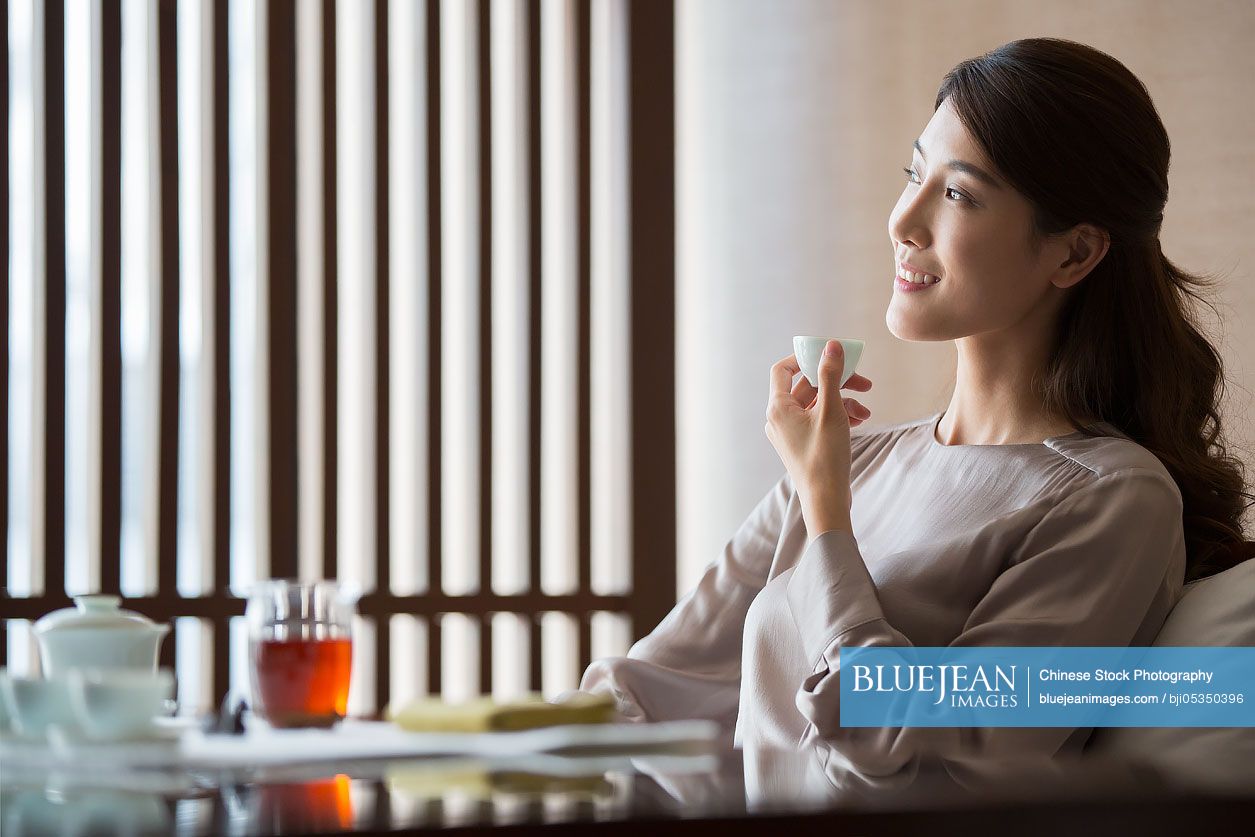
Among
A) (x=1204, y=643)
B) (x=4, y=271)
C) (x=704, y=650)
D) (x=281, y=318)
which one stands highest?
(x=4, y=271)

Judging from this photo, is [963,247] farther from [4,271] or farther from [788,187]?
[4,271]

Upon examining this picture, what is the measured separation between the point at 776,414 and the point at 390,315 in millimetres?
1695

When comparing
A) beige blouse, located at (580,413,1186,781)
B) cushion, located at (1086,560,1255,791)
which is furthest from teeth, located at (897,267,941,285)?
cushion, located at (1086,560,1255,791)

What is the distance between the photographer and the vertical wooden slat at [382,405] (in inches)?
125

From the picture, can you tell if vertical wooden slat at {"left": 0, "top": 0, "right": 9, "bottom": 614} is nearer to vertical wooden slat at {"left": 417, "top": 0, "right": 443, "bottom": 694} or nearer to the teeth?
vertical wooden slat at {"left": 417, "top": 0, "right": 443, "bottom": 694}

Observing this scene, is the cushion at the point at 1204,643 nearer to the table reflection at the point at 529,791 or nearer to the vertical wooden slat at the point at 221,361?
the table reflection at the point at 529,791

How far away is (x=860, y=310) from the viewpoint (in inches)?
132

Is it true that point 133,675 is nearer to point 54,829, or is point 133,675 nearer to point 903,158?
point 54,829

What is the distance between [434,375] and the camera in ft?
10.5

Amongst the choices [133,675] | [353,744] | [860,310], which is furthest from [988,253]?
[860,310]

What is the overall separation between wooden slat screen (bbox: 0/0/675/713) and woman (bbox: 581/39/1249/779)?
1392 millimetres

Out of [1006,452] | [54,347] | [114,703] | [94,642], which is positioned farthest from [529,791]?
[54,347]

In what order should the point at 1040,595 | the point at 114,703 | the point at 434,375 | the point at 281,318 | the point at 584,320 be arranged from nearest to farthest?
the point at 114,703 → the point at 1040,595 → the point at 281,318 → the point at 434,375 → the point at 584,320

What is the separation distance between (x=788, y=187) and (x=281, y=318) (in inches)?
51.0
